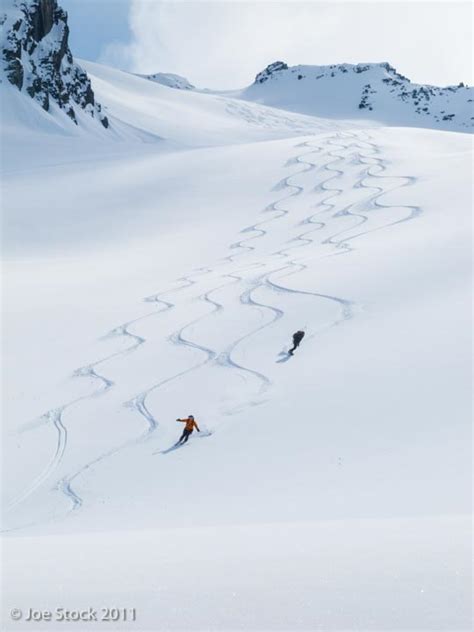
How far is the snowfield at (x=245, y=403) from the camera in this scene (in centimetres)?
471

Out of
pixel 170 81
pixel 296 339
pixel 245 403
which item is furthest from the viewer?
pixel 170 81

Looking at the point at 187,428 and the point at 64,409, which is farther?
the point at 64,409

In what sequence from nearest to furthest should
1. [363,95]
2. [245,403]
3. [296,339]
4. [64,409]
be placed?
[245,403] < [64,409] < [296,339] < [363,95]

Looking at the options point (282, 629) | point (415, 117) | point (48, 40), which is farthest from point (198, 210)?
point (415, 117)

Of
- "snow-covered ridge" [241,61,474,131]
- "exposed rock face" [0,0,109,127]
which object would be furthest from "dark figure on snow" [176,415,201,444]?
"snow-covered ridge" [241,61,474,131]

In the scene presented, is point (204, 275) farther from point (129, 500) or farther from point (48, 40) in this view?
point (48, 40)

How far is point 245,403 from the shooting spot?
1223 centimetres

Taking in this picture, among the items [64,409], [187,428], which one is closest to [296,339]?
[187,428]

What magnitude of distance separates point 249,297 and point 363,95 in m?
159

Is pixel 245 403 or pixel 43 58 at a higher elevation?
pixel 43 58

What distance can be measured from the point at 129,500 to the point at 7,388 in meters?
6.16

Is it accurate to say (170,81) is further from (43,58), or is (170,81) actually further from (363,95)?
(43,58)

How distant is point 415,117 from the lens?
150750mm

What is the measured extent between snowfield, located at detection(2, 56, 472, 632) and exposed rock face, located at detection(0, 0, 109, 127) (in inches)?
1794
